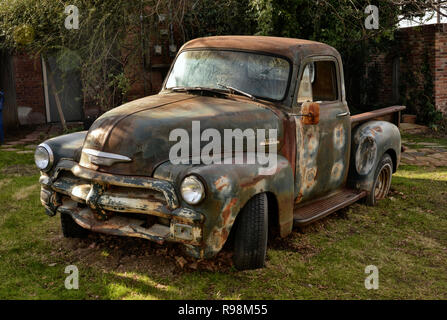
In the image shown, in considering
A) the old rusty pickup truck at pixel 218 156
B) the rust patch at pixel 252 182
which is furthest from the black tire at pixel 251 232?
the rust patch at pixel 252 182

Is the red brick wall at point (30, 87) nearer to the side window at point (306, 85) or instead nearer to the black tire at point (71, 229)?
the black tire at point (71, 229)

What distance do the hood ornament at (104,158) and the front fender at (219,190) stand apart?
32 cm

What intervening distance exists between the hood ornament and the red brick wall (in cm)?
1041

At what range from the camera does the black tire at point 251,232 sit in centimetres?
378

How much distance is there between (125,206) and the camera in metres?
3.73

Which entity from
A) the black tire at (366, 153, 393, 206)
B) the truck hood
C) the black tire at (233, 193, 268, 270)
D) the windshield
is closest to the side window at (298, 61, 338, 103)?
the windshield

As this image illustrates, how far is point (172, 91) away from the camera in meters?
4.95

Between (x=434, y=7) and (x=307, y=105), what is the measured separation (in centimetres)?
540

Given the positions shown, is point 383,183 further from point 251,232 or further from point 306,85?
point 251,232

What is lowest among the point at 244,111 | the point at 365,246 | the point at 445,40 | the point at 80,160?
the point at 365,246

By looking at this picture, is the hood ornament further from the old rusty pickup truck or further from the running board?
the running board

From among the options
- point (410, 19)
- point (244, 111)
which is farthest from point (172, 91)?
point (410, 19)

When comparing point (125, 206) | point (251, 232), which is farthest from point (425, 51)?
point (125, 206)
